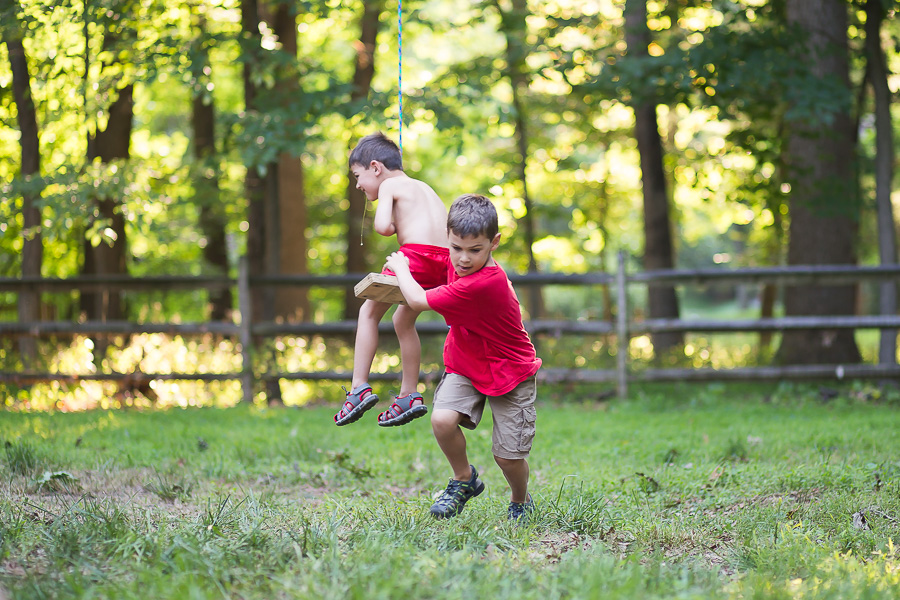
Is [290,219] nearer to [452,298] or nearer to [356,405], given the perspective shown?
[356,405]

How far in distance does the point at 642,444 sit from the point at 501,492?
60.4 inches

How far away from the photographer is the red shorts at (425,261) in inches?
147

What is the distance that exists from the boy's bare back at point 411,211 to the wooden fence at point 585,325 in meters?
4.37

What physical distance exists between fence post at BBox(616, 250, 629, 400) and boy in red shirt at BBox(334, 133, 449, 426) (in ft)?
14.6

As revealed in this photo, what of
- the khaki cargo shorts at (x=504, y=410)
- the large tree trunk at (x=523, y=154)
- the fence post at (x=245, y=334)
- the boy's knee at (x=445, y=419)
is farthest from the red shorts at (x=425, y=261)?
the large tree trunk at (x=523, y=154)

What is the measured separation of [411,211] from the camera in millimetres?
3729

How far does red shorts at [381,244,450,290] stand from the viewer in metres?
3.74

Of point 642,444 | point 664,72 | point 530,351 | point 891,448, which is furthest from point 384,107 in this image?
point 891,448

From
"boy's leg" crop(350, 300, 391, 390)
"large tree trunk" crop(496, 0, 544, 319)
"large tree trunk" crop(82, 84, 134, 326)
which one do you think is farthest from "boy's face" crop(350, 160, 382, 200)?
"large tree trunk" crop(496, 0, 544, 319)

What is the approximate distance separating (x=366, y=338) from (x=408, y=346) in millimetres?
219

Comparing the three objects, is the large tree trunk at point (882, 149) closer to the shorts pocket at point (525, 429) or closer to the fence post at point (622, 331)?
the fence post at point (622, 331)

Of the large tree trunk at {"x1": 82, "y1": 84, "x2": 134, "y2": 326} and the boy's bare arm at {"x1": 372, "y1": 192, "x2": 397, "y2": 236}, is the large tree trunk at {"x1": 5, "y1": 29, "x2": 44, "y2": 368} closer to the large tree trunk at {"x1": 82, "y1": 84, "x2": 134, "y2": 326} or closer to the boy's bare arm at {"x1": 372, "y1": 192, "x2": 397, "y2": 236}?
the large tree trunk at {"x1": 82, "y1": 84, "x2": 134, "y2": 326}

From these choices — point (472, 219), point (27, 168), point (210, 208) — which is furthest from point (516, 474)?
point (210, 208)

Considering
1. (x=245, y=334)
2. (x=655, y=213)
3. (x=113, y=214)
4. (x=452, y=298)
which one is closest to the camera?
(x=452, y=298)
